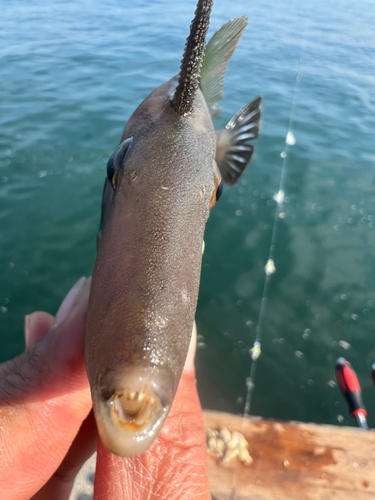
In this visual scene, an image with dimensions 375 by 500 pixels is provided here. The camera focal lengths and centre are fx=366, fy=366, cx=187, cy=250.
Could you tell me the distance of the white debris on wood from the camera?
2.56 meters

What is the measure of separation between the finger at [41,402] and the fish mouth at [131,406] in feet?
2.79

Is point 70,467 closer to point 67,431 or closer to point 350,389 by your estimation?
point 67,431

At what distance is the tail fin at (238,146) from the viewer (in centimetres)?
242

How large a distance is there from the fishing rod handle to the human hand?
1.97 metres

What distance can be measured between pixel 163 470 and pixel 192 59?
1.93 meters

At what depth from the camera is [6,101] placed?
27.9 feet

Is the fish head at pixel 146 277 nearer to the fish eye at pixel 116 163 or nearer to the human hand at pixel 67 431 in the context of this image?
the fish eye at pixel 116 163

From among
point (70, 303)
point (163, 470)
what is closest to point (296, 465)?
point (163, 470)

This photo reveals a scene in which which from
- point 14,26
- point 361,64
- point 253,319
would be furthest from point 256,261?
point 14,26

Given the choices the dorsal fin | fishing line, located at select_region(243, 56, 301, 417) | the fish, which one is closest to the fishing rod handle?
fishing line, located at select_region(243, 56, 301, 417)

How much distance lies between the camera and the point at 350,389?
3430mm

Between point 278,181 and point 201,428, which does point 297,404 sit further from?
point 278,181

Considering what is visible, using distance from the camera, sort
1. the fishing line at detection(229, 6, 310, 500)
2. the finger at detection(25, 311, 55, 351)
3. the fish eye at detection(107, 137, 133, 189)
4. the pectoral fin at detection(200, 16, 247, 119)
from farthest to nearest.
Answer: the fishing line at detection(229, 6, 310, 500) → the finger at detection(25, 311, 55, 351) → the pectoral fin at detection(200, 16, 247, 119) → the fish eye at detection(107, 137, 133, 189)

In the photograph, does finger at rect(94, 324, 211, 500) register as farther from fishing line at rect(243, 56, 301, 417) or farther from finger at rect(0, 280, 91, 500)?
fishing line at rect(243, 56, 301, 417)
